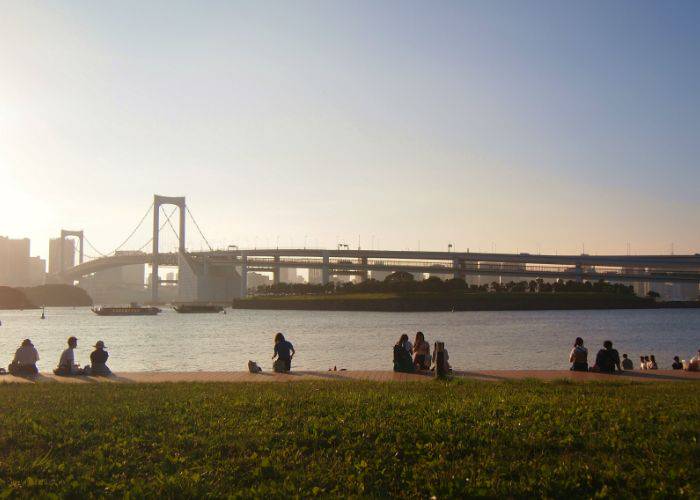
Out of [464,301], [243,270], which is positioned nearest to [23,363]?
[464,301]

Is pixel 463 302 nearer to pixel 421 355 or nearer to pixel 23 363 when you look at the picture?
pixel 421 355

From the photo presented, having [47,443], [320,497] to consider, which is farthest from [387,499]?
[47,443]

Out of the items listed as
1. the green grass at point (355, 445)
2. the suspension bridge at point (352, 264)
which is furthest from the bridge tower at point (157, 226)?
the green grass at point (355, 445)

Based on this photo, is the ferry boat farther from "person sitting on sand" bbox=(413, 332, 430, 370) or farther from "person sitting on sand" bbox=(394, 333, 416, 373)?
"person sitting on sand" bbox=(394, 333, 416, 373)

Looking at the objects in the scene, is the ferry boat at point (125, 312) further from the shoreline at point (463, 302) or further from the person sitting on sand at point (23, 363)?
the person sitting on sand at point (23, 363)

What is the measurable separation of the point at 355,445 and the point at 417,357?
8.85 meters

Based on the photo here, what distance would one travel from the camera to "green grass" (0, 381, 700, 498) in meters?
5.69

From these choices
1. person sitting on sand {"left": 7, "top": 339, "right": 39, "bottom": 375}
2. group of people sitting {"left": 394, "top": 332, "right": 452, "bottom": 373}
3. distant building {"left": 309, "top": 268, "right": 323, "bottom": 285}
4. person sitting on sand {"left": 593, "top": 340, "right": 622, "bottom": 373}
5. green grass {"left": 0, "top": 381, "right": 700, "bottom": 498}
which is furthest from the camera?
distant building {"left": 309, "top": 268, "right": 323, "bottom": 285}

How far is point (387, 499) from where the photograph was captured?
5465mm

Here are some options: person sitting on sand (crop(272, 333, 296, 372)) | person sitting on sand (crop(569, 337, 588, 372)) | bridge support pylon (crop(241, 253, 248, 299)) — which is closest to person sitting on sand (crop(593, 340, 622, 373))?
person sitting on sand (crop(569, 337, 588, 372))

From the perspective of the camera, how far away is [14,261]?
527ft

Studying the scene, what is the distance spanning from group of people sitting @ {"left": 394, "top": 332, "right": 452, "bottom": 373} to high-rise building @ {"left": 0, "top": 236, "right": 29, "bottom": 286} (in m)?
153

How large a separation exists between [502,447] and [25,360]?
36.6 ft

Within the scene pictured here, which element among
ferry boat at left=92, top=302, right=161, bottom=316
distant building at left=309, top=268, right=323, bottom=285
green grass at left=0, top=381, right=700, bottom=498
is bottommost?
ferry boat at left=92, top=302, right=161, bottom=316
